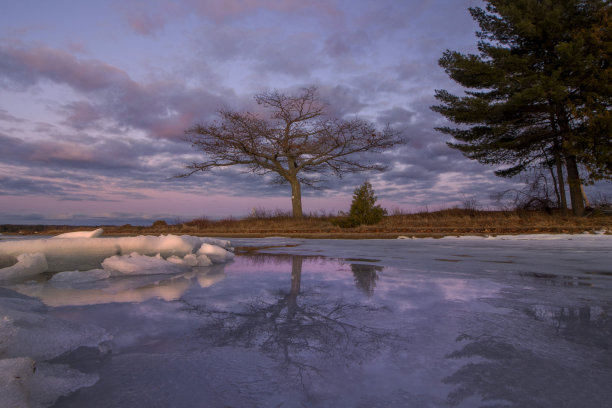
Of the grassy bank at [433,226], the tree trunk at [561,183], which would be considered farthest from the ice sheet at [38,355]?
the tree trunk at [561,183]

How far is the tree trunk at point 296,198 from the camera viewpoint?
57.9 ft

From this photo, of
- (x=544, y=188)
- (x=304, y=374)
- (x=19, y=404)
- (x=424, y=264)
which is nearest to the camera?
(x=19, y=404)

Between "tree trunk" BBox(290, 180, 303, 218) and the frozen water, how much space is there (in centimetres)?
1519

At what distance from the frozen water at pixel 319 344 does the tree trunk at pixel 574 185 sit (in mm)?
13571

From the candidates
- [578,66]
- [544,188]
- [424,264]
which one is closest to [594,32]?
[578,66]

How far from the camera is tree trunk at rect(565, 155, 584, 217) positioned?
43.4 ft

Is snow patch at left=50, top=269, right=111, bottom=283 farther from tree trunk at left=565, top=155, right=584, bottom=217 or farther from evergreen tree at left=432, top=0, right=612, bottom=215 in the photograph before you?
tree trunk at left=565, top=155, right=584, bottom=217

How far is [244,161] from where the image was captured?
18.0m

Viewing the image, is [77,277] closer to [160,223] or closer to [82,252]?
[82,252]

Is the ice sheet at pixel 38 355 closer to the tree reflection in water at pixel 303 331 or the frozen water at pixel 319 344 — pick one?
the frozen water at pixel 319 344

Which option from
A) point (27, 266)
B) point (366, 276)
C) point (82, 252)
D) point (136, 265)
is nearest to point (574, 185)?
point (366, 276)

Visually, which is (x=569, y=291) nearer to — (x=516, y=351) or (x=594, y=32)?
(x=516, y=351)

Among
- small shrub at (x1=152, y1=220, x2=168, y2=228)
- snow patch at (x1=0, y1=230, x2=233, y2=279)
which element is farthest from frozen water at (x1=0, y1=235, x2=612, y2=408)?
small shrub at (x1=152, y1=220, x2=168, y2=228)

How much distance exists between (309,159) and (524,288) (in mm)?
16433
